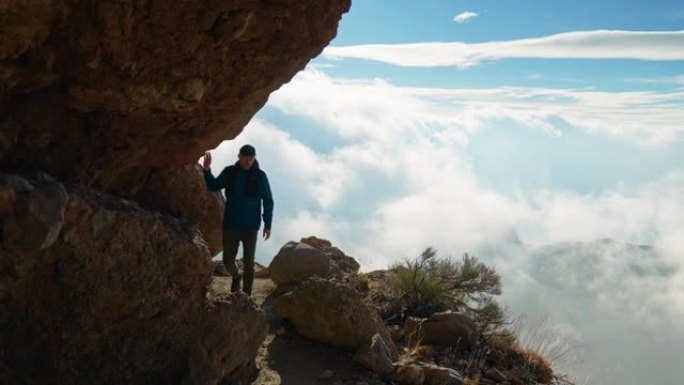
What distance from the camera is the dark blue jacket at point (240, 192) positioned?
7875 mm

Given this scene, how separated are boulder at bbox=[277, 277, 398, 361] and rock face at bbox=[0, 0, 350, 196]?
3.06m

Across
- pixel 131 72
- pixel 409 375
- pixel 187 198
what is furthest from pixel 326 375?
pixel 131 72

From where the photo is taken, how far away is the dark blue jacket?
788cm

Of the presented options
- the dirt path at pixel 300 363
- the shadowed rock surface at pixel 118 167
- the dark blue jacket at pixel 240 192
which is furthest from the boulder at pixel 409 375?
the dark blue jacket at pixel 240 192

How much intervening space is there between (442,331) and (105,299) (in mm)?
6251

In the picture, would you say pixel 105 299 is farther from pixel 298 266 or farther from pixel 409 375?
pixel 298 266

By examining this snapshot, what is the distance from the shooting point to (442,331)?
9969 mm

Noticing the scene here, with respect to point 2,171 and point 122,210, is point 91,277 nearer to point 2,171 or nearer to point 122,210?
point 122,210

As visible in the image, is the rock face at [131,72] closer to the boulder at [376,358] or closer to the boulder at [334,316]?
the boulder at [334,316]

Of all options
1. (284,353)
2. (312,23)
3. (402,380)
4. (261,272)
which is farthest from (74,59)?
(261,272)

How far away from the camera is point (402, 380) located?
7.60m

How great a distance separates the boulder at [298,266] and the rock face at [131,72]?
464cm

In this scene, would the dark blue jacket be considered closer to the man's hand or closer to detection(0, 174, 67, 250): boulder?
the man's hand

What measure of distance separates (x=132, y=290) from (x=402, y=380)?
383 cm
